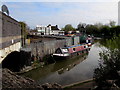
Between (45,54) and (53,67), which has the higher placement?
(45,54)

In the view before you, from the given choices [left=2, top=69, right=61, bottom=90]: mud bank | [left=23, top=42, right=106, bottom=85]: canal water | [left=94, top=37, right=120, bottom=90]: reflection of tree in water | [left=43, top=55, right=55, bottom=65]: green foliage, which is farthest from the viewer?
[left=43, top=55, right=55, bottom=65]: green foliage

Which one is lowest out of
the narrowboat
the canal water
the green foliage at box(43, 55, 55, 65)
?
the canal water

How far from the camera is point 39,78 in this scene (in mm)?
10781

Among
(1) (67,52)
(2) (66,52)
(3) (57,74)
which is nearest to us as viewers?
(3) (57,74)

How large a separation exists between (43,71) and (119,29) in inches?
1643

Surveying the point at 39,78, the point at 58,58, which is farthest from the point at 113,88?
the point at 58,58

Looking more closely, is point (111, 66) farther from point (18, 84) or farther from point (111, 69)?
point (18, 84)

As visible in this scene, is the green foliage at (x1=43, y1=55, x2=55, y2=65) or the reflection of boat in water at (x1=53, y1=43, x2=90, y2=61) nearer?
the green foliage at (x1=43, y1=55, x2=55, y2=65)

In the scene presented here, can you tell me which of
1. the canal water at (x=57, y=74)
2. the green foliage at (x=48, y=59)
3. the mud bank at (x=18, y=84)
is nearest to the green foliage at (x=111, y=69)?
the mud bank at (x=18, y=84)

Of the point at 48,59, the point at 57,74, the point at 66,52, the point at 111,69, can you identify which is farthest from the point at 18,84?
the point at 66,52

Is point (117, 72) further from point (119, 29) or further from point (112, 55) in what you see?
point (119, 29)

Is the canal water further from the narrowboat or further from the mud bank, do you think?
the mud bank

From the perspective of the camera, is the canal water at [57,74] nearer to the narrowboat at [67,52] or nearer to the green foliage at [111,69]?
the narrowboat at [67,52]

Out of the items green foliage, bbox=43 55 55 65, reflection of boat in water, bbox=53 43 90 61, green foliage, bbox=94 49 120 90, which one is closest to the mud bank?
green foliage, bbox=94 49 120 90
